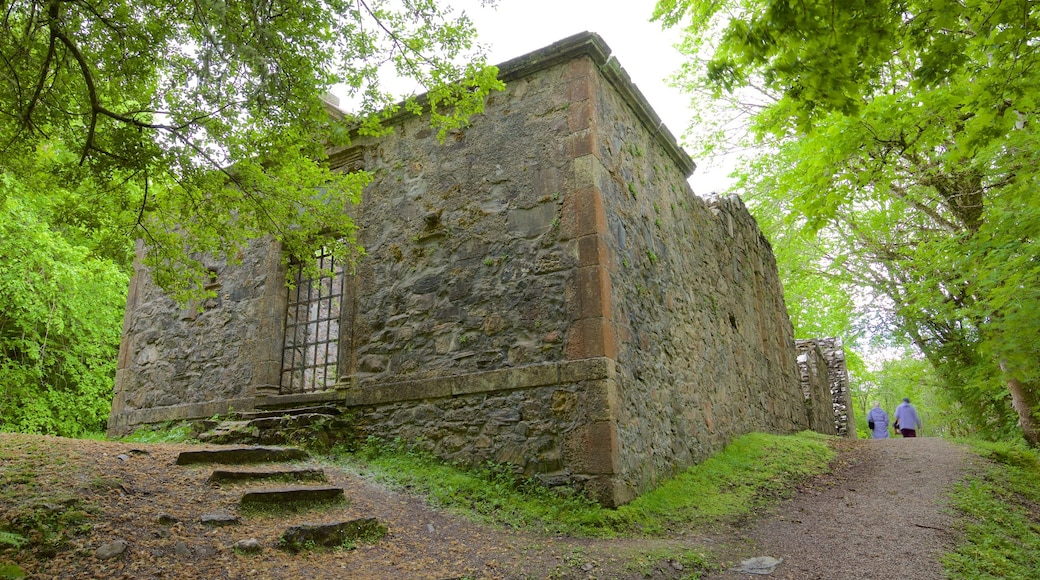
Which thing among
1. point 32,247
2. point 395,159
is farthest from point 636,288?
point 32,247

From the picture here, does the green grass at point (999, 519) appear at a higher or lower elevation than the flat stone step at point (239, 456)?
lower

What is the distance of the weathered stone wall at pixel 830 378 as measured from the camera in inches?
591

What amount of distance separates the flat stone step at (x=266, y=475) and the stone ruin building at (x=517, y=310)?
1.30m

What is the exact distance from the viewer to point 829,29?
3.28 meters

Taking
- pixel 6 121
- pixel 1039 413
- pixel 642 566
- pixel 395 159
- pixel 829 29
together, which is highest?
pixel 395 159

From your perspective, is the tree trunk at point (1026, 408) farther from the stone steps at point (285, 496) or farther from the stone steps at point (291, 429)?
the stone steps at point (285, 496)

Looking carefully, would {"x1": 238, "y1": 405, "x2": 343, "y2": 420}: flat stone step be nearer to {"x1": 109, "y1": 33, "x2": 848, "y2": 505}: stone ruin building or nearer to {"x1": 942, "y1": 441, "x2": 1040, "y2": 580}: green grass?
{"x1": 109, "y1": 33, "x2": 848, "y2": 505}: stone ruin building

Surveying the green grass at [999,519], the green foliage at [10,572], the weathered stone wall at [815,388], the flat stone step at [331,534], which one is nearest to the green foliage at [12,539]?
the green foliage at [10,572]

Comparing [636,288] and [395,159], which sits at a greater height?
[395,159]

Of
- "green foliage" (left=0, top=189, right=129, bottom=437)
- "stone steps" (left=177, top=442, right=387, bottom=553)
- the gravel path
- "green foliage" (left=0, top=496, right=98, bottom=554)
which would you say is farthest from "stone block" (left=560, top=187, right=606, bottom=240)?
"green foliage" (left=0, top=189, right=129, bottom=437)

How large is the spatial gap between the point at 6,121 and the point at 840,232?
1408 cm

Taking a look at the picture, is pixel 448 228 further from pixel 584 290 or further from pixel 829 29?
pixel 829 29

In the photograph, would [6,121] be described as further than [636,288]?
No

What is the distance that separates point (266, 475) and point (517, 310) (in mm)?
2629
